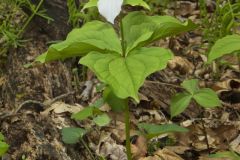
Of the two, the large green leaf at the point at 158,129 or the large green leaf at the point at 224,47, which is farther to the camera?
the large green leaf at the point at 158,129

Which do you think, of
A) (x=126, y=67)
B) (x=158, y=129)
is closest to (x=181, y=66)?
(x=158, y=129)

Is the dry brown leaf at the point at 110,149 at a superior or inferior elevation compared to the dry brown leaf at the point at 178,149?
superior

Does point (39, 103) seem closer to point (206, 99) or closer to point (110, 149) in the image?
point (110, 149)

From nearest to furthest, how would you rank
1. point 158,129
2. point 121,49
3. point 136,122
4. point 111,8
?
point 111,8
point 121,49
point 158,129
point 136,122

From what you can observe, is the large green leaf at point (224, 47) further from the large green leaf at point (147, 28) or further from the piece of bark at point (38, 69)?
the piece of bark at point (38, 69)

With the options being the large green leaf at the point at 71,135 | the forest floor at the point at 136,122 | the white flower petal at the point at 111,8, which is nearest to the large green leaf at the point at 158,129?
the forest floor at the point at 136,122

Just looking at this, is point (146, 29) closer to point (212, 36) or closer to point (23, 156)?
point (23, 156)

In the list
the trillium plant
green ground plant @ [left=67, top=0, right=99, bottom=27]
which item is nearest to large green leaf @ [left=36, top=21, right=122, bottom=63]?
the trillium plant

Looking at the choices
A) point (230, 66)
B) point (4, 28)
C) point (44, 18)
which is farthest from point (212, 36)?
point (4, 28)
